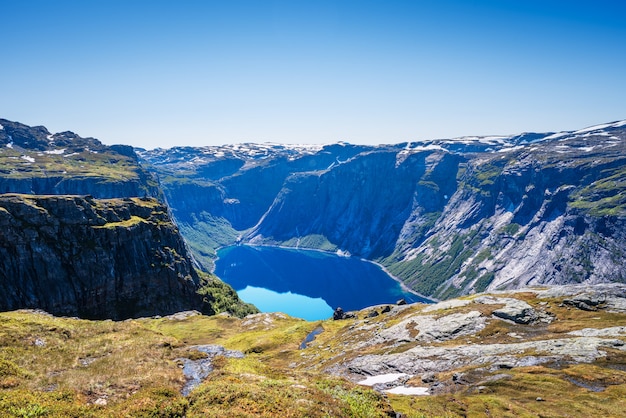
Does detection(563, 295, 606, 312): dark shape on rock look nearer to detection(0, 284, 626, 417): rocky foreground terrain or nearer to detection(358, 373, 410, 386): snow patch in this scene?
detection(0, 284, 626, 417): rocky foreground terrain

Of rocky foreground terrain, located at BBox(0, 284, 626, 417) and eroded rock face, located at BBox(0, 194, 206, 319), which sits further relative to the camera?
eroded rock face, located at BBox(0, 194, 206, 319)

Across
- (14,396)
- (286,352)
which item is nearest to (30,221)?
(286,352)

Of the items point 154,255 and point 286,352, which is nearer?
point 286,352

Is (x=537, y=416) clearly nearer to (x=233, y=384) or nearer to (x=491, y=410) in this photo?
(x=491, y=410)

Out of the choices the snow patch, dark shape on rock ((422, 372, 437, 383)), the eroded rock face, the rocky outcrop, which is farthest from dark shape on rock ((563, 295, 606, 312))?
the eroded rock face

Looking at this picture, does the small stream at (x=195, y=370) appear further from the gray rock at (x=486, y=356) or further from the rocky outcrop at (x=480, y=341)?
the gray rock at (x=486, y=356)

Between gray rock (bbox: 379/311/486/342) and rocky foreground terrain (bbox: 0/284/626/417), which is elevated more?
rocky foreground terrain (bbox: 0/284/626/417)
